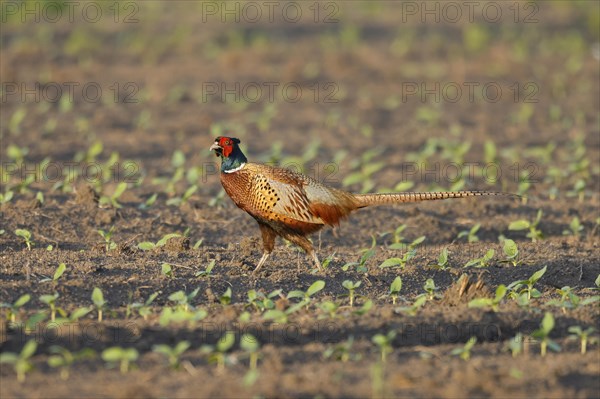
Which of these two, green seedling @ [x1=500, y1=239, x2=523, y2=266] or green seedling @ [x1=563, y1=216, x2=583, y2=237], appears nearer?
green seedling @ [x1=500, y1=239, x2=523, y2=266]

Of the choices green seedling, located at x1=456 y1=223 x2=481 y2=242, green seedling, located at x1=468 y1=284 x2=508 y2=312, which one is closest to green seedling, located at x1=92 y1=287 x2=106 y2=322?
green seedling, located at x1=468 y1=284 x2=508 y2=312

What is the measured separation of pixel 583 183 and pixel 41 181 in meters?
5.24

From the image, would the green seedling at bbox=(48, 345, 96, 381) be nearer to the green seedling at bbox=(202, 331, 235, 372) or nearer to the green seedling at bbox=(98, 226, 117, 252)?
the green seedling at bbox=(202, 331, 235, 372)

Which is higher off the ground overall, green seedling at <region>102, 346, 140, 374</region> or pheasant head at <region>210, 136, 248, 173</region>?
pheasant head at <region>210, 136, 248, 173</region>

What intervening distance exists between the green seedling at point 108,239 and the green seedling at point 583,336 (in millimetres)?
3381

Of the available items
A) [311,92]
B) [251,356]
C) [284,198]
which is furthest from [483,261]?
[311,92]

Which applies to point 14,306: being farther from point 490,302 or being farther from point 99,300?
point 490,302

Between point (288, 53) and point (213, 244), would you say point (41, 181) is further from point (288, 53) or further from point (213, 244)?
point (288, 53)

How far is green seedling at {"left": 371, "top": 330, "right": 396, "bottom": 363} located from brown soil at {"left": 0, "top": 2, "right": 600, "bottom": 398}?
0.05m

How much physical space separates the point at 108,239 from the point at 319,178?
145 inches

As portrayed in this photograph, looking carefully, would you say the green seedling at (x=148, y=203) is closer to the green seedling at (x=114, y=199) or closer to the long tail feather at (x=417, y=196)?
the green seedling at (x=114, y=199)

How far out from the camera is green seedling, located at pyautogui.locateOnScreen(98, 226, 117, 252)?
25.7ft

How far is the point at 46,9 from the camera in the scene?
63.4ft

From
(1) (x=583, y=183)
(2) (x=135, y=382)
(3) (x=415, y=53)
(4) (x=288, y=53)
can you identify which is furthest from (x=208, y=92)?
(2) (x=135, y=382)
